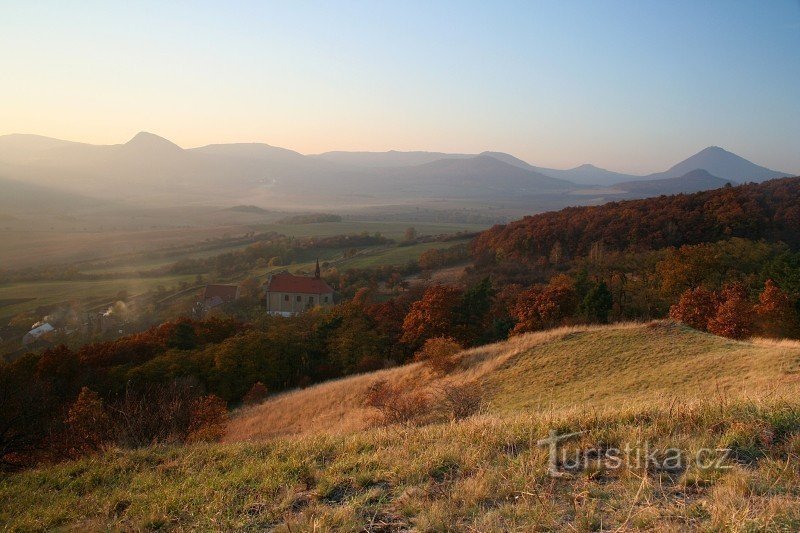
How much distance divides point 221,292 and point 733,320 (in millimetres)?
61395

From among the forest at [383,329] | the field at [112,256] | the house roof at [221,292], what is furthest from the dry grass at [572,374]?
the field at [112,256]

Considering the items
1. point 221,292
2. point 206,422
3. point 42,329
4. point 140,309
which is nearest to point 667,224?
point 206,422

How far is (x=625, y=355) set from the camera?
20.6 meters

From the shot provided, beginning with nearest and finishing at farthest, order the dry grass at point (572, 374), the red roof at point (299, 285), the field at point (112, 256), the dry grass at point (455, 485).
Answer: the dry grass at point (455, 485)
the dry grass at point (572, 374)
the field at point (112, 256)
the red roof at point (299, 285)

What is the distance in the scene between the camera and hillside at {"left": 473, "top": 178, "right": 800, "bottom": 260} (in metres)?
58.7

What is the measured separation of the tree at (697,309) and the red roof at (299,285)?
4651cm

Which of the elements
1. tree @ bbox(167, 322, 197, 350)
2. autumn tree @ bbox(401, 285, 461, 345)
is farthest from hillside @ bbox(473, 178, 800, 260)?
tree @ bbox(167, 322, 197, 350)

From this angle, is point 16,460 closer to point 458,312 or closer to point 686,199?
point 458,312

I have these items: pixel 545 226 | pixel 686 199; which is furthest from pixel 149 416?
pixel 686 199

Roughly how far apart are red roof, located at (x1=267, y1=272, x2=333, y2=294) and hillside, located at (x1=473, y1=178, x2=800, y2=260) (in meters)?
26.5

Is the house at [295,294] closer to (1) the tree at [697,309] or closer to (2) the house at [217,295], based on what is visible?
(2) the house at [217,295]

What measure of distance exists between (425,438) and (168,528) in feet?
11.2

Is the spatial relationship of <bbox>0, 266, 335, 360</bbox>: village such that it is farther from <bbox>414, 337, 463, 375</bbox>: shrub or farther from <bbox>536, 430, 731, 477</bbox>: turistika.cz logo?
<bbox>536, 430, 731, 477</bbox>: turistika.cz logo

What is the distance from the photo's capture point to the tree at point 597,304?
35000 millimetres
